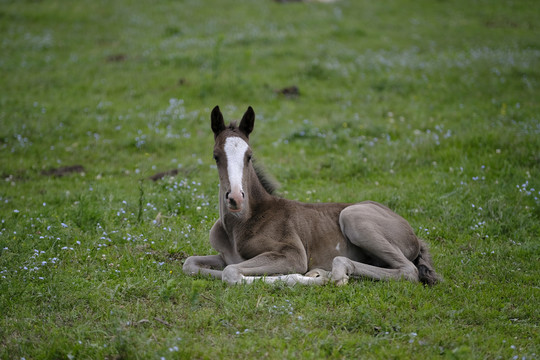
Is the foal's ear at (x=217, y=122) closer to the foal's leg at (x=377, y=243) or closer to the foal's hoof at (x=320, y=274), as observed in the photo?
the foal's leg at (x=377, y=243)

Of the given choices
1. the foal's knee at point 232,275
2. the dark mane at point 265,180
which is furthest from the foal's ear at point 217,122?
the foal's knee at point 232,275

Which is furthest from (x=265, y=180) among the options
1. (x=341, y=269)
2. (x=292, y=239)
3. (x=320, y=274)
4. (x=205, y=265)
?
(x=341, y=269)

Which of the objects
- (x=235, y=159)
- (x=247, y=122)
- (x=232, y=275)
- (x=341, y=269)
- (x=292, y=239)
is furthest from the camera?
(x=247, y=122)

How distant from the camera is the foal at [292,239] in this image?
6.09 metres

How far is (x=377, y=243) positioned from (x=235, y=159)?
2121mm

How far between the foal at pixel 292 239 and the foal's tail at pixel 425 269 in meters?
0.01

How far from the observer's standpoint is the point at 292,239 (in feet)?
21.3

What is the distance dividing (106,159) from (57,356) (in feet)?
24.4

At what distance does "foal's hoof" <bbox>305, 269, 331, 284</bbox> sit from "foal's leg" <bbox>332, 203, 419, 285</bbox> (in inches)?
3.9

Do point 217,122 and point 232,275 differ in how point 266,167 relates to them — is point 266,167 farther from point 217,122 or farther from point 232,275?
point 232,275

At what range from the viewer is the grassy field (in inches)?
196

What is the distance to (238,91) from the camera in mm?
14883

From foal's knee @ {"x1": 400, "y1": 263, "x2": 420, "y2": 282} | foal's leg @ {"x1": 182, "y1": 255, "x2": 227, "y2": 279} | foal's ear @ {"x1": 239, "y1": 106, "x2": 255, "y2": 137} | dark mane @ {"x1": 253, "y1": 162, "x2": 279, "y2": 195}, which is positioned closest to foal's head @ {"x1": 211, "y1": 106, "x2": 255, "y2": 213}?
foal's ear @ {"x1": 239, "y1": 106, "x2": 255, "y2": 137}

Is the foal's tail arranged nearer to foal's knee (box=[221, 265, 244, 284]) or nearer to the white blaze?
foal's knee (box=[221, 265, 244, 284])
